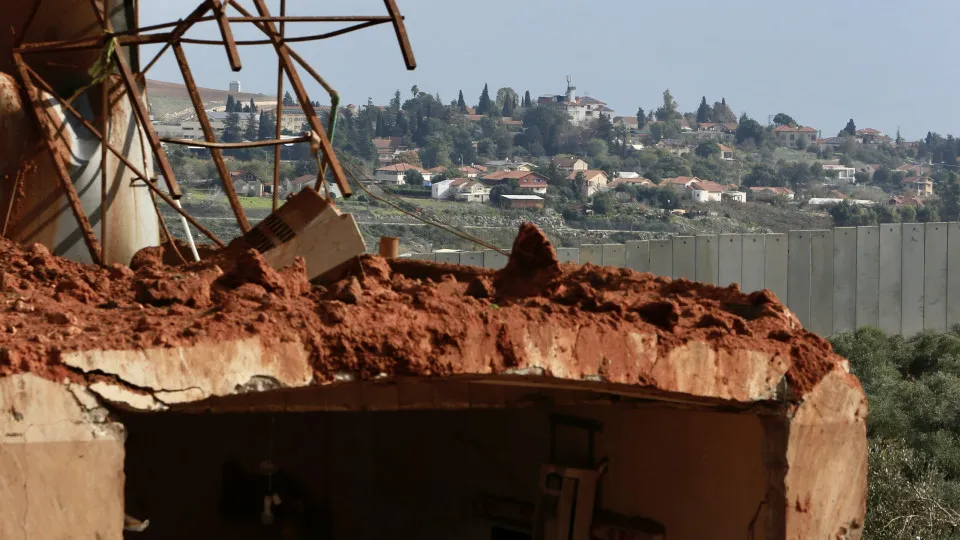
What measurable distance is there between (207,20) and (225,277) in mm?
2364

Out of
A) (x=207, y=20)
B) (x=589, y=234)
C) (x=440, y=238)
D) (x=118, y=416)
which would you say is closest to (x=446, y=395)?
(x=118, y=416)

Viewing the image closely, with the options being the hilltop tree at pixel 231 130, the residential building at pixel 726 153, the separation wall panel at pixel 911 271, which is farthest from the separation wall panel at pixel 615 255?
the residential building at pixel 726 153

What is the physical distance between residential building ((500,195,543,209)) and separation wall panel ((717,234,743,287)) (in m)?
Result: 38.4

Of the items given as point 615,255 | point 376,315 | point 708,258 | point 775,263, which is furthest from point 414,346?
point 775,263

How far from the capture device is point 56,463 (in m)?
4.08

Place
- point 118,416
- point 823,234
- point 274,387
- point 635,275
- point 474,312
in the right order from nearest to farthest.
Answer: point 118,416, point 274,387, point 474,312, point 635,275, point 823,234

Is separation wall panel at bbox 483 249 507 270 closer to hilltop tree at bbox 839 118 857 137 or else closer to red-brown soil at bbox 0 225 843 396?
red-brown soil at bbox 0 225 843 396

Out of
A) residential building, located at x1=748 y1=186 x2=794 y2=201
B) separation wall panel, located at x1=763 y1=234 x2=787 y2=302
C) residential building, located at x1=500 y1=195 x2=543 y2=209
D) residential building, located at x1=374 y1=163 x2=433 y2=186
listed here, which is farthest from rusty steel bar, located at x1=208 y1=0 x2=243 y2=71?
residential building, located at x1=748 y1=186 x2=794 y2=201

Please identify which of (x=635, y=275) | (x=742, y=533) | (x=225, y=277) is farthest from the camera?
(x=635, y=275)

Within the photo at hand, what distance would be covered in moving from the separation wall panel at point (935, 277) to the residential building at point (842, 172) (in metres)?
71.9

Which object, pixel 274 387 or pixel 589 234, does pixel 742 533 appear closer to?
pixel 274 387

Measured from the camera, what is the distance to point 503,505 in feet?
24.8

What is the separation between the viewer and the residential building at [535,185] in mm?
61781

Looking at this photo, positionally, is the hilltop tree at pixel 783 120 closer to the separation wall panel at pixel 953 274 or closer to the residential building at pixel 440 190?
the residential building at pixel 440 190
